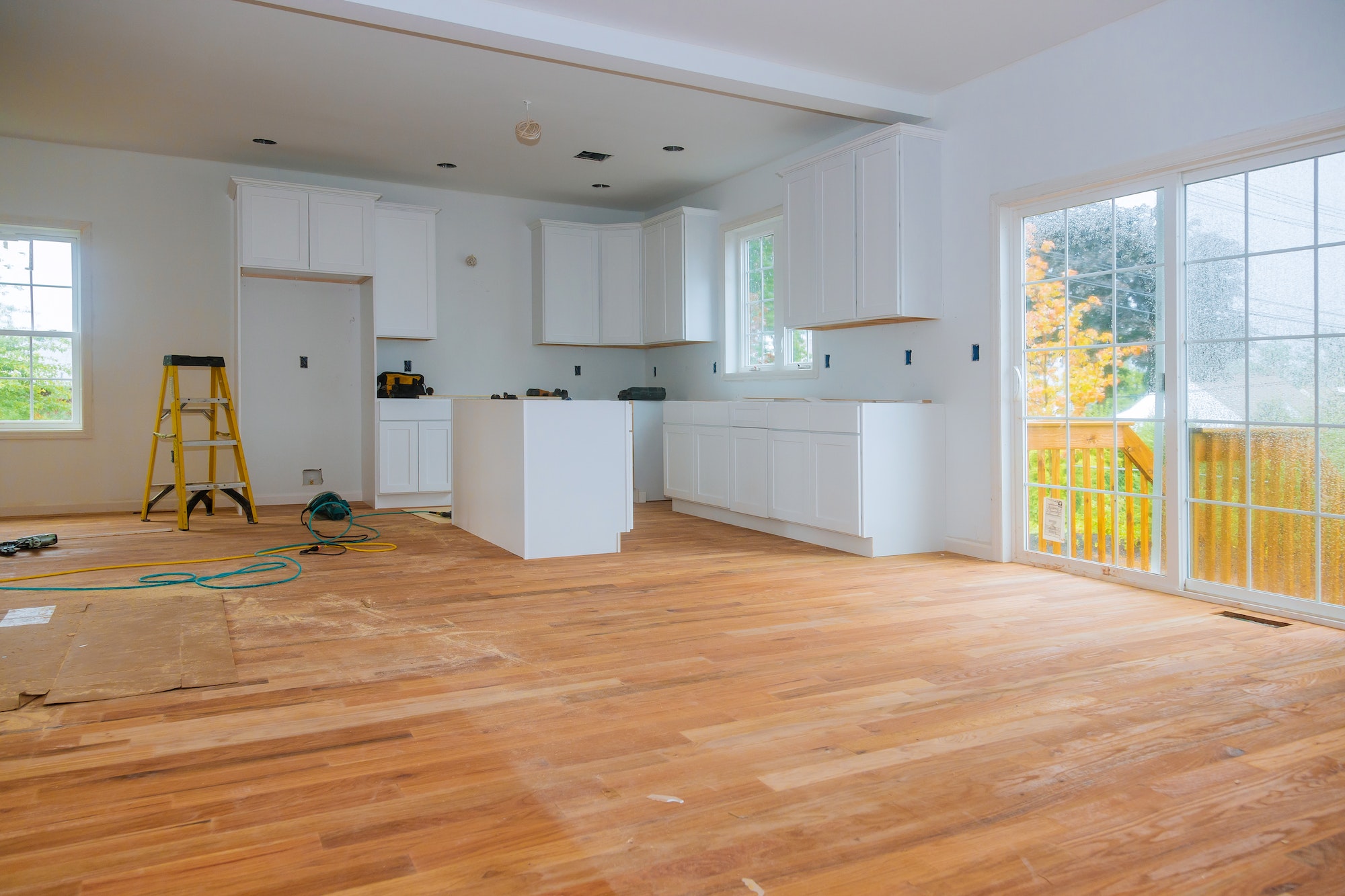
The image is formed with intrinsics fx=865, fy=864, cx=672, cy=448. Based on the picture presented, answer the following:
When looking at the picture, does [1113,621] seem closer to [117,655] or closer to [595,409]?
[595,409]

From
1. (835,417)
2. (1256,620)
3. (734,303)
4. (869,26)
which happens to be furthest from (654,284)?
(1256,620)

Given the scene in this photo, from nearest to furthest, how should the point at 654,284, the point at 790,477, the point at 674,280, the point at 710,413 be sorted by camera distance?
the point at 790,477 < the point at 710,413 < the point at 674,280 < the point at 654,284

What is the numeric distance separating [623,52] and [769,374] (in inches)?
120

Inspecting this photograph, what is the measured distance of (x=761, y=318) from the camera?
23.6 ft

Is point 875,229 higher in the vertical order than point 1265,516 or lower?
higher

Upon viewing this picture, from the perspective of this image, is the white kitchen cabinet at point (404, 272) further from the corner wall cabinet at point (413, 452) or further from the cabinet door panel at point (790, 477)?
the cabinet door panel at point (790, 477)

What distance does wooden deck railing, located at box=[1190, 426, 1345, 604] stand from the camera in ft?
11.4

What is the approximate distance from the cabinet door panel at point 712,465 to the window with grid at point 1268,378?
311 cm

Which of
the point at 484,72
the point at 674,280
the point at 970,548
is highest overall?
the point at 484,72

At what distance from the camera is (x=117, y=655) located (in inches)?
116

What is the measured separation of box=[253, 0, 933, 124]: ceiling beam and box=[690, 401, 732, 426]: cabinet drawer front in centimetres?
216

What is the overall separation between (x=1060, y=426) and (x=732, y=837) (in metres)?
3.55

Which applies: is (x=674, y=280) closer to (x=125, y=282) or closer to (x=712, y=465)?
(x=712, y=465)

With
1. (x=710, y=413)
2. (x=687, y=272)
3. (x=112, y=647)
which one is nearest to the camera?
(x=112, y=647)
